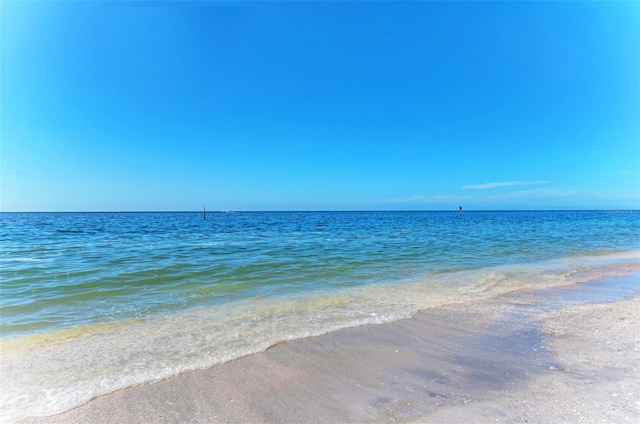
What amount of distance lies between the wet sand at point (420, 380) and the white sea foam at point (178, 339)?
0.39 m

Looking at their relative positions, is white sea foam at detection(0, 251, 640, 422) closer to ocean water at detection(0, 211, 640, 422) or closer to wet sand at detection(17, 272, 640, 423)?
ocean water at detection(0, 211, 640, 422)

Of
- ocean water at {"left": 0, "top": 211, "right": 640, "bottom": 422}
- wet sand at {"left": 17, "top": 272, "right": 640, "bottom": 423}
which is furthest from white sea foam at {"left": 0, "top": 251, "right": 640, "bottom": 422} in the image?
wet sand at {"left": 17, "top": 272, "right": 640, "bottom": 423}

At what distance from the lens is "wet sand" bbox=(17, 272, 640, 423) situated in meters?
3.46

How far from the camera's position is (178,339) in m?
5.62

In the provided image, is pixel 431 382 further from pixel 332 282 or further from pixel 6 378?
pixel 332 282

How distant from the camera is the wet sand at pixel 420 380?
136 inches

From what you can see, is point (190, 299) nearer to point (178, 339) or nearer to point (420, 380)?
point (178, 339)

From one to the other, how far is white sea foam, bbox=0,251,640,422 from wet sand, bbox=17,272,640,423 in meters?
0.39

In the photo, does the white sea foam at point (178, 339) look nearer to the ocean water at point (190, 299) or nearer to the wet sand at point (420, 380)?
the ocean water at point (190, 299)

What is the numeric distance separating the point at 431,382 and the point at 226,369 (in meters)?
2.60

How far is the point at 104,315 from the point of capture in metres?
7.05

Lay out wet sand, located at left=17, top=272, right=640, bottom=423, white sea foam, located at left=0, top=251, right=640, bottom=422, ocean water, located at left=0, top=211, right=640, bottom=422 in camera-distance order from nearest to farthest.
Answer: wet sand, located at left=17, top=272, right=640, bottom=423 < white sea foam, located at left=0, top=251, right=640, bottom=422 < ocean water, located at left=0, top=211, right=640, bottom=422

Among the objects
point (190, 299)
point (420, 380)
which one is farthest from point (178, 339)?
point (420, 380)

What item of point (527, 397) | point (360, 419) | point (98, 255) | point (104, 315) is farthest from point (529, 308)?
point (98, 255)
